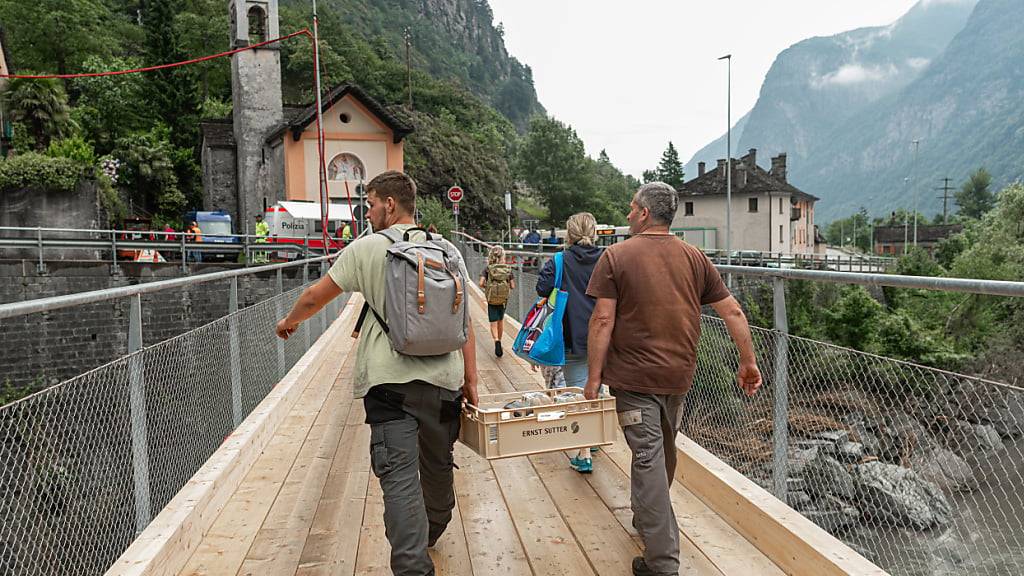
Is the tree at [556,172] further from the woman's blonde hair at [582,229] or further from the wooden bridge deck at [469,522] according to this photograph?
the wooden bridge deck at [469,522]

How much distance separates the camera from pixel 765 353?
4.27 meters

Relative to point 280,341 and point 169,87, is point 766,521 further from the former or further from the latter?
point 169,87

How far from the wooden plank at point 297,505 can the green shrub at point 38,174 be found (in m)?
25.7

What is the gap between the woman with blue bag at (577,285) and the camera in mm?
5059

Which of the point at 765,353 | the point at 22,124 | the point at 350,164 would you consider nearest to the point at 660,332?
the point at 765,353

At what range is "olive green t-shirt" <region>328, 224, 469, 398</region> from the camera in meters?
3.24

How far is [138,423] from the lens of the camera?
338 centimetres

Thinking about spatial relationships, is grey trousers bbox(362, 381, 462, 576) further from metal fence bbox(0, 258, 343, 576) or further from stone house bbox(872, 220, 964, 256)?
stone house bbox(872, 220, 964, 256)

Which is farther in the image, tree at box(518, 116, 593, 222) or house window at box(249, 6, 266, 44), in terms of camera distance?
tree at box(518, 116, 593, 222)

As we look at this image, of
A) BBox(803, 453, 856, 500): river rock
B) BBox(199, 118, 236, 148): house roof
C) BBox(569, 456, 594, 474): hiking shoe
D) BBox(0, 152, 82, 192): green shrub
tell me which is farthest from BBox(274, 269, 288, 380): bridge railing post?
BBox(199, 118, 236, 148): house roof

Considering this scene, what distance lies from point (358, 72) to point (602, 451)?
69700 mm

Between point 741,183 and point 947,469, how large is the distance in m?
61.3

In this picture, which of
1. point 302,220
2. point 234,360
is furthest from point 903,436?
point 302,220

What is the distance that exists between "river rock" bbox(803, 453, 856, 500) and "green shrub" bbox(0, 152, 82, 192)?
2891 centimetres
